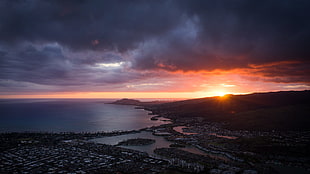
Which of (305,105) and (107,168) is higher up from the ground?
(305,105)

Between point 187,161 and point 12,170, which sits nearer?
point 12,170

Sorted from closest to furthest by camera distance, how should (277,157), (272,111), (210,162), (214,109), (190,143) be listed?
(210,162) < (277,157) < (190,143) < (272,111) < (214,109)

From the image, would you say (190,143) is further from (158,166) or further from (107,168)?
(107,168)

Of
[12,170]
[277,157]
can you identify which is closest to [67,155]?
[12,170]

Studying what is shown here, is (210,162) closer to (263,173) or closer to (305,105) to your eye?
(263,173)

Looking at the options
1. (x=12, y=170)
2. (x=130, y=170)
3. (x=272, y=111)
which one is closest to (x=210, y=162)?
(x=130, y=170)

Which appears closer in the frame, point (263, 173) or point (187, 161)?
point (263, 173)

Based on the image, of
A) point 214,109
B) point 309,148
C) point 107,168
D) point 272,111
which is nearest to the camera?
point 107,168

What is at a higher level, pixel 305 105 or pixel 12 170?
pixel 305 105

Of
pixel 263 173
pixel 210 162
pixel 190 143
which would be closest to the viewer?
pixel 263 173
